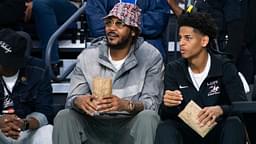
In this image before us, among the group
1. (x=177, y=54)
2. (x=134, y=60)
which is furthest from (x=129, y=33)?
(x=177, y=54)

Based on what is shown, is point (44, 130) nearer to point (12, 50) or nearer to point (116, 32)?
point (12, 50)

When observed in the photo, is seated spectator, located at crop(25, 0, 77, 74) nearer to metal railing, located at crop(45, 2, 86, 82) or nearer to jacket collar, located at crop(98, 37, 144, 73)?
metal railing, located at crop(45, 2, 86, 82)

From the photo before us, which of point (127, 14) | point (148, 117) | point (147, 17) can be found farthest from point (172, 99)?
point (147, 17)

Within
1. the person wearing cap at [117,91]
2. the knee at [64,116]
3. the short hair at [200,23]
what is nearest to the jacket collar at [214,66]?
the short hair at [200,23]

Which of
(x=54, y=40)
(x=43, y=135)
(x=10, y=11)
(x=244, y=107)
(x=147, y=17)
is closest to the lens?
(x=244, y=107)

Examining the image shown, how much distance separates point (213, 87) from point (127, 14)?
85cm

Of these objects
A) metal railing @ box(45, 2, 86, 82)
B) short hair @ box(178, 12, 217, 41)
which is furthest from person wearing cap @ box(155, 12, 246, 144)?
metal railing @ box(45, 2, 86, 82)

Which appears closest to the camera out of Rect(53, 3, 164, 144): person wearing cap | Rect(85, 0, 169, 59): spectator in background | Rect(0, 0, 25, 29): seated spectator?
Rect(53, 3, 164, 144): person wearing cap

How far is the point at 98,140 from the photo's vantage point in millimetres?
5859

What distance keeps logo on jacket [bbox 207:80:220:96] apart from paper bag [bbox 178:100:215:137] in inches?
12.7

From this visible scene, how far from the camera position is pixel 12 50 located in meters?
5.85

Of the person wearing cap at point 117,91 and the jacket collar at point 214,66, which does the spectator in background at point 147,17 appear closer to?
the person wearing cap at point 117,91

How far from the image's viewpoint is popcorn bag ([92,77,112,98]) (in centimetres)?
544

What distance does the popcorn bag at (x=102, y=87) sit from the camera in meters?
5.44
